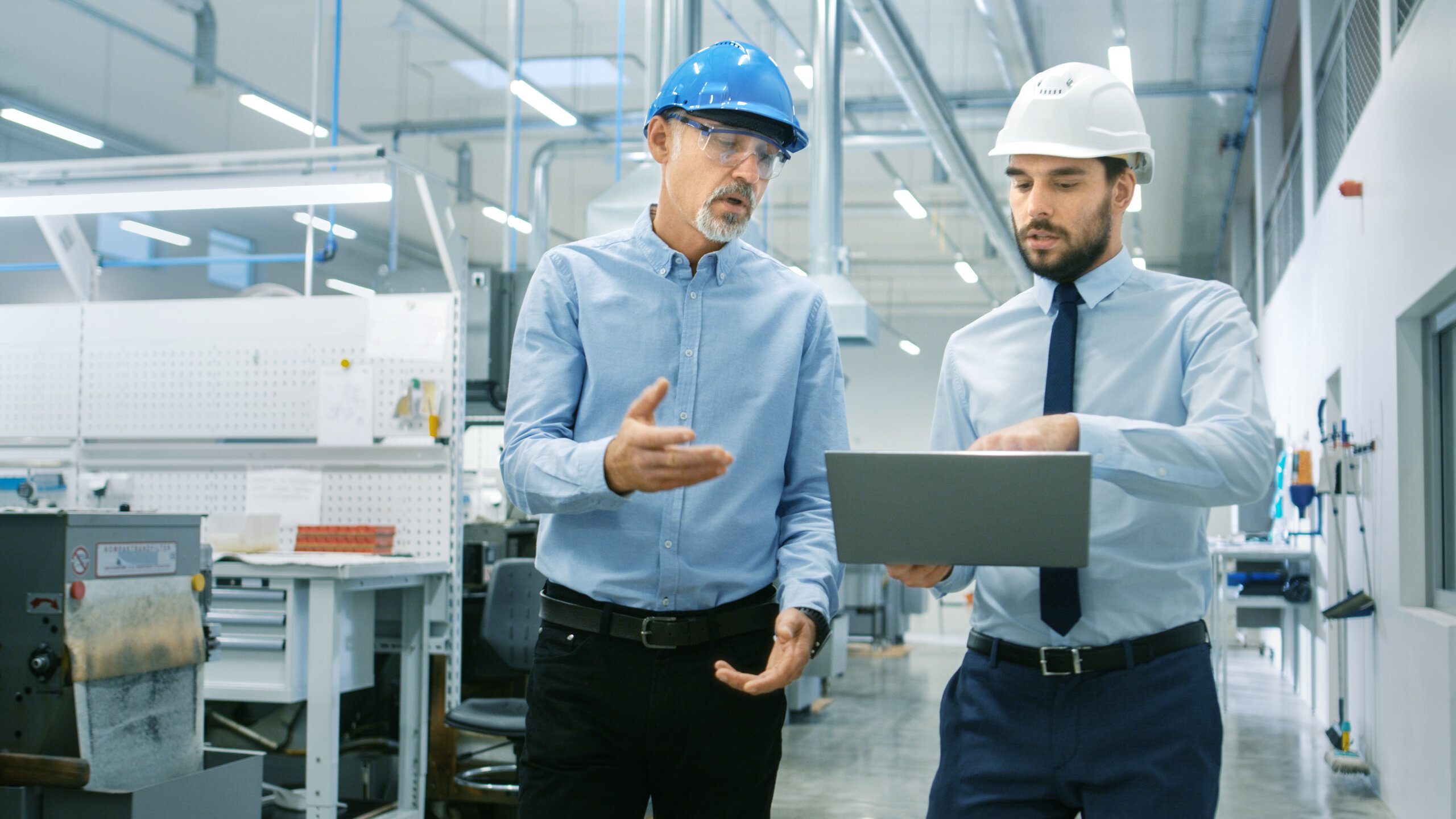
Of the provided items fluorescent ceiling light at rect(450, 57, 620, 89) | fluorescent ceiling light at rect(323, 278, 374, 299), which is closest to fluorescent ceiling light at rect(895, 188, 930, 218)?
fluorescent ceiling light at rect(450, 57, 620, 89)

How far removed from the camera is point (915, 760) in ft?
17.8

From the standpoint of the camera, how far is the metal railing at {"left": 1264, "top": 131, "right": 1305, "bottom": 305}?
832 centimetres

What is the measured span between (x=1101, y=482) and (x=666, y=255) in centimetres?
62

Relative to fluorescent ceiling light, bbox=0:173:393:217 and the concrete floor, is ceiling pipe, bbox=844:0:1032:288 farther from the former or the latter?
fluorescent ceiling light, bbox=0:173:393:217

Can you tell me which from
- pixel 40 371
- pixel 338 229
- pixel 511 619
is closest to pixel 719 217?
pixel 511 619

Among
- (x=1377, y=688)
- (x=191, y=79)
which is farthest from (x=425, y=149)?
(x=1377, y=688)

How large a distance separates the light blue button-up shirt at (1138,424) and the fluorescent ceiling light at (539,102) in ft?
16.9

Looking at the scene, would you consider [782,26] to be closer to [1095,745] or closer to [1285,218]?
[1285,218]

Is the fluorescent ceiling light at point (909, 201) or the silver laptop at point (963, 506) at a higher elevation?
the fluorescent ceiling light at point (909, 201)

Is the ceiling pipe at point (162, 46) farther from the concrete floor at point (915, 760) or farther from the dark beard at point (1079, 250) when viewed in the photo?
the dark beard at point (1079, 250)

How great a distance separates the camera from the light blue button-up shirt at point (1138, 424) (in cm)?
127

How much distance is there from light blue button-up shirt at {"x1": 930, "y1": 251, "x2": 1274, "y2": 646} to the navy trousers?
0.05 m

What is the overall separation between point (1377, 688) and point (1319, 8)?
4.28 metres

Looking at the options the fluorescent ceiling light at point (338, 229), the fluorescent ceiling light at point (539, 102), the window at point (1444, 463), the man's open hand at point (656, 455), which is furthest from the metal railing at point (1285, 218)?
the fluorescent ceiling light at point (338, 229)
